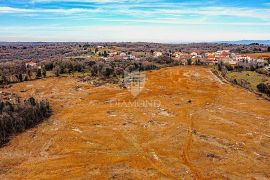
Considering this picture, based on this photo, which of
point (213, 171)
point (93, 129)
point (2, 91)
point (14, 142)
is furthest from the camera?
point (2, 91)

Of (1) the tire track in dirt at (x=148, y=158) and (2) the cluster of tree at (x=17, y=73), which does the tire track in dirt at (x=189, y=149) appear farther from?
(2) the cluster of tree at (x=17, y=73)

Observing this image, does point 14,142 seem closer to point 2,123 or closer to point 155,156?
point 2,123

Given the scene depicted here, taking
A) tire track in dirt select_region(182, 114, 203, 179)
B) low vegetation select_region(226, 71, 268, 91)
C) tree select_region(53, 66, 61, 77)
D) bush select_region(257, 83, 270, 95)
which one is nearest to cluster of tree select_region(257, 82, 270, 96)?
bush select_region(257, 83, 270, 95)

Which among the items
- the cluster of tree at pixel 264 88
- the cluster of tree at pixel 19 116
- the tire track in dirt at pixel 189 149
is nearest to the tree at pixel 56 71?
the cluster of tree at pixel 19 116

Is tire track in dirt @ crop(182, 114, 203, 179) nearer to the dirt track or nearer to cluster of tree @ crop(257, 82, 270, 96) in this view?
the dirt track

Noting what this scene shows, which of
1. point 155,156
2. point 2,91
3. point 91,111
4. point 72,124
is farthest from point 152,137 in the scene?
point 2,91

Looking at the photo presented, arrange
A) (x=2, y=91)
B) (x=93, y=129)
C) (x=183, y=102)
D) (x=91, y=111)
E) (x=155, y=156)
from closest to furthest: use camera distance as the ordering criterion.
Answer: (x=155, y=156) < (x=93, y=129) < (x=91, y=111) < (x=183, y=102) < (x=2, y=91)
